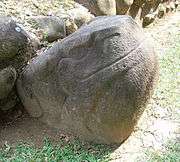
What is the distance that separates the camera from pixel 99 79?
3236mm

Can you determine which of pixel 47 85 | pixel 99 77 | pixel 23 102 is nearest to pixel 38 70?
pixel 47 85

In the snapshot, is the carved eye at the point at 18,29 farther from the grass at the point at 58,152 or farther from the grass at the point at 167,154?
the grass at the point at 167,154

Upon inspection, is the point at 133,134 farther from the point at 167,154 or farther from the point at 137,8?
the point at 137,8

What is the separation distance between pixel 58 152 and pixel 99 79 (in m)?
0.70

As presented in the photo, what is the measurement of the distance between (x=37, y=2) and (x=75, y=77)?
1.55m

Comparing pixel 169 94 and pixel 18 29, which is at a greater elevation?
pixel 18 29

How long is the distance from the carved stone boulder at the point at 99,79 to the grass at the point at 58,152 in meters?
0.09

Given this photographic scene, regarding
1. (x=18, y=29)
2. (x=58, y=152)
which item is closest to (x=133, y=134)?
(x=58, y=152)

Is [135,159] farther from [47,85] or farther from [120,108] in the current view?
[47,85]

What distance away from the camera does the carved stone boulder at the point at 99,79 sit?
127 inches

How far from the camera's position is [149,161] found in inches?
131

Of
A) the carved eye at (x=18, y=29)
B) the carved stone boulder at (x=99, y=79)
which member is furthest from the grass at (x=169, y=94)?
the carved eye at (x=18, y=29)

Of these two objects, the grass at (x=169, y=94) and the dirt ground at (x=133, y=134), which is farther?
the dirt ground at (x=133, y=134)

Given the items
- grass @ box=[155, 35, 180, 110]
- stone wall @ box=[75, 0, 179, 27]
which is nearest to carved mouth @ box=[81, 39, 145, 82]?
grass @ box=[155, 35, 180, 110]
